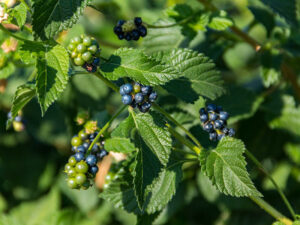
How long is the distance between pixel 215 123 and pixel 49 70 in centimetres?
58

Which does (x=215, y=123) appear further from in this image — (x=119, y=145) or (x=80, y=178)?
(x=80, y=178)

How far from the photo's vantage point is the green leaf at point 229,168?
4.29 feet

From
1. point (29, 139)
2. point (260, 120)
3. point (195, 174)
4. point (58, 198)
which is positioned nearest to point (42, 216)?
point (58, 198)

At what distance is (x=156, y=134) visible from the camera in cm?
129

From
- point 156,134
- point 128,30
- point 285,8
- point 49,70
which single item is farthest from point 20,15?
point 285,8

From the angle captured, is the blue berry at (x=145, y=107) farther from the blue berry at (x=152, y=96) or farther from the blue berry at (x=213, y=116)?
the blue berry at (x=213, y=116)

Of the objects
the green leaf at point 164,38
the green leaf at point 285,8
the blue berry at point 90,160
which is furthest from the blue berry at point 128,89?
the green leaf at point 285,8

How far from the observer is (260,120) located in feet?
8.34

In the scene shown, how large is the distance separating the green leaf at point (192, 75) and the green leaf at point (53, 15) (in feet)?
1.14

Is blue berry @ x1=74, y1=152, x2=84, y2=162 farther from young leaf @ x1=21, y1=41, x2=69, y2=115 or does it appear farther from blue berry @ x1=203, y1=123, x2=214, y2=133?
blue berry @ x1=203, y1=123, x2=214, y2=133

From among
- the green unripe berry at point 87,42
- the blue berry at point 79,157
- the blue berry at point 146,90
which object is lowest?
the blue berry at point 79,157

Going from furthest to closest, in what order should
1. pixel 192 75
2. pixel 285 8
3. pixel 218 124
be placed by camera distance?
pixel 285 8 < pixel 192 75 < pixel 218 124

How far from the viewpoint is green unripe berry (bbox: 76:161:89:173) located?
125cm

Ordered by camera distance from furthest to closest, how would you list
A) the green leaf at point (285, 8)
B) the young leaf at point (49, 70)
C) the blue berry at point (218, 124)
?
the green leaf at point (285, 8)
the blue berry at point (218, 124)
the young leaf at point (49, 70)
